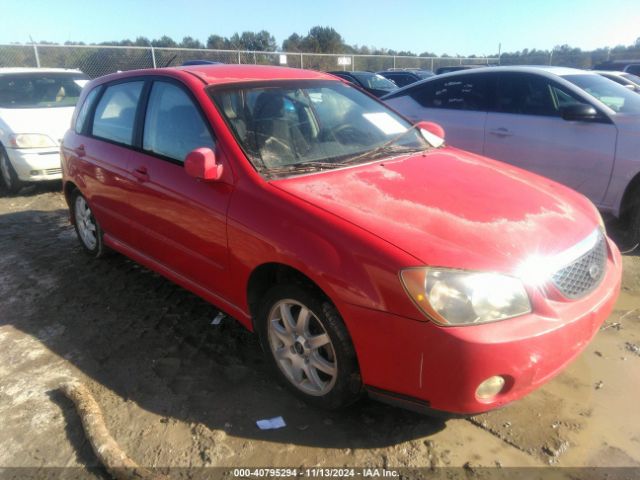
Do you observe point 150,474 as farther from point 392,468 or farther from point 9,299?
point 9,299

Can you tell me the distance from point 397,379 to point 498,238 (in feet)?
2.50

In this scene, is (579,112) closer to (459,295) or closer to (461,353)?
(459,295)

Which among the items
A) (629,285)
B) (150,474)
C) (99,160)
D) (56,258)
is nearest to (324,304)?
(150,474)

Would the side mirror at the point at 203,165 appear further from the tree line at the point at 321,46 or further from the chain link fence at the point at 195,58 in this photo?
the tree line at the point at 321,46

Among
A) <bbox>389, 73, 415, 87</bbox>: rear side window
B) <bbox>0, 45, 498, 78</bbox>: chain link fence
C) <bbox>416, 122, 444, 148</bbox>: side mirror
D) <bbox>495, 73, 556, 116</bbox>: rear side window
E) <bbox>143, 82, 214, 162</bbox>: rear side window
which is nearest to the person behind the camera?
<bbox>143, 82, 214, 162</bbox>: rear side window

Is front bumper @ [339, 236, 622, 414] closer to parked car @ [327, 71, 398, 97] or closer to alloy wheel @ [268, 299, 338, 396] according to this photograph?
alloy wheel @ [268, 299, 338, 396]

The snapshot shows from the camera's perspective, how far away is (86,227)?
456 centimetres

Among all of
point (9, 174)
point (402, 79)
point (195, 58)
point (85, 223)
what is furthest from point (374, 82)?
point (85, 223)

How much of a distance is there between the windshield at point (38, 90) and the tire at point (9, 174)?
815mm

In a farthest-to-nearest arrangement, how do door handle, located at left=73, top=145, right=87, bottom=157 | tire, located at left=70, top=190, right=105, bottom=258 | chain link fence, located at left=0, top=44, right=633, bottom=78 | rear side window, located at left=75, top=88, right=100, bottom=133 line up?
1. chain link fence, located at left=0, top=44, right=633, bottom=78
2. tire, located at left=70, top=190, right=105, bottom=258
3. rear side window, located at left=75, top=88, right=100, bottom=133
4. door handle, located at left=73, top=145, right=87, bottom=157

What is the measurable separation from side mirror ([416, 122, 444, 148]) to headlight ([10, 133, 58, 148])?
538 centimetres

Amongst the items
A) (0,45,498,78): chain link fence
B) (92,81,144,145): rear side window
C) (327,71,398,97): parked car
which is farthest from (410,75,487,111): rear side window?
(327,71,398,97): parked car

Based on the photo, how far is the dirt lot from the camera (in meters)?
2.31

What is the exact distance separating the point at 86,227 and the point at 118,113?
1256 mm
